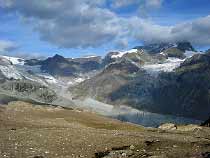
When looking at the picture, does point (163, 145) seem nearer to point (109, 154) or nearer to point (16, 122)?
point (109, 154)

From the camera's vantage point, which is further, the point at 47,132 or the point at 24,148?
the point at 47,132

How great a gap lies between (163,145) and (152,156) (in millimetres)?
9321

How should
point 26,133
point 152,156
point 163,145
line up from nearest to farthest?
point 152,156
point 163,145
point 26,133

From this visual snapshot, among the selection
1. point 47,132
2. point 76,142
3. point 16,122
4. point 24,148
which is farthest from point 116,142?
point 16,122

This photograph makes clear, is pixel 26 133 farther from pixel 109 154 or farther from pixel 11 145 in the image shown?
pixel 109 154

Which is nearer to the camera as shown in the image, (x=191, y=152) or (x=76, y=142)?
(x=191, y=152)

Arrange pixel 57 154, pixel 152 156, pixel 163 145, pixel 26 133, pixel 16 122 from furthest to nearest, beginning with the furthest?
pixel 16 122, pixel 26 133, pixel 163 145, pixel 57 154, pixel 152 156

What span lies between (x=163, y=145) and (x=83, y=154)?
963cm

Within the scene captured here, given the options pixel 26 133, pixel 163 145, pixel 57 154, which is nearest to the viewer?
pixel 57 154

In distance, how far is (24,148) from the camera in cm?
4166

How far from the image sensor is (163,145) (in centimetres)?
4678

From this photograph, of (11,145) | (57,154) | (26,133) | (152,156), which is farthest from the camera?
(26,133)

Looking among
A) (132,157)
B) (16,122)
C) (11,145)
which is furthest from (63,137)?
(16,122)

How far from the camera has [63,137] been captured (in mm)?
49500
